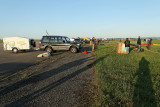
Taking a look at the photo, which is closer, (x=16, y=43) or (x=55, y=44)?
(x=55, y=44)

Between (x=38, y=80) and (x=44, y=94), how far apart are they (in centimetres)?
133

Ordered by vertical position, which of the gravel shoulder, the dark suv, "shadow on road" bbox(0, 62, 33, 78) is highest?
the dark suv

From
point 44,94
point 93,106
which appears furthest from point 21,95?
point 93,106

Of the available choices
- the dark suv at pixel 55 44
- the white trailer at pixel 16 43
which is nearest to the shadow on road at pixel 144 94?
the dark suv at pixel 55 44

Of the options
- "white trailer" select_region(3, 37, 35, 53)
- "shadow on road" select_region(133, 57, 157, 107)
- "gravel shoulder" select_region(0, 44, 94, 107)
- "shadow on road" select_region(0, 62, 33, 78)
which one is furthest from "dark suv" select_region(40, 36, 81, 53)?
"shadow on road" select_region(133, 57, 157, 107)

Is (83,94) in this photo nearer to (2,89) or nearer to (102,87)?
(102,87)

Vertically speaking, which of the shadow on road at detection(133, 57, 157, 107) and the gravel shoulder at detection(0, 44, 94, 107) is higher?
the shadow on road at detection(133, 57, 157, 107)

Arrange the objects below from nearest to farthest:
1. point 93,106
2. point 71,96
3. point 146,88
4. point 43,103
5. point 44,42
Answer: point 93,106 → point 43,103 → point 71,96 → point 146,88 → point 44,42

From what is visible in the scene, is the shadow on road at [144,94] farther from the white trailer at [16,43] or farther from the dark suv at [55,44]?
the white trailer at [16,43]

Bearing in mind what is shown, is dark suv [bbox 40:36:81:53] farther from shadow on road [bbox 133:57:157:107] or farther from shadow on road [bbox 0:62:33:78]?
shadow on road [bbox 133:57:157:107]

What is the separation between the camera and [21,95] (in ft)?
10.6

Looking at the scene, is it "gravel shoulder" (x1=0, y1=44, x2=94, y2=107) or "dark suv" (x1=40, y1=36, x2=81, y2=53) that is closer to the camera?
"gravel shoulder" (x1=0, y1=44, x2=94, y2=107)

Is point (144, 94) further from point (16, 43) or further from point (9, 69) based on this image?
point (16, 43)

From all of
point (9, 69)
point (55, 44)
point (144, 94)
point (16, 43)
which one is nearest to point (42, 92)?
point (144, 94)
